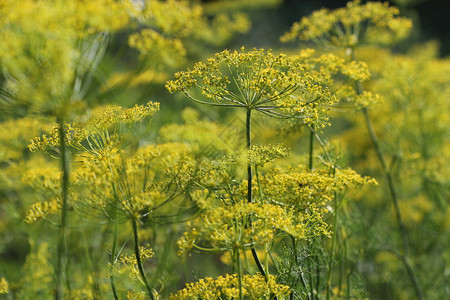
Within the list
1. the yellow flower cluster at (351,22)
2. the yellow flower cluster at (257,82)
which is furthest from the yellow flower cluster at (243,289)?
the yellow flower cluster at (351,22)

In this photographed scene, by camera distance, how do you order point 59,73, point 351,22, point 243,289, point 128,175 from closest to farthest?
point 59,73 → point 243,289 → point 128,175 → point 351,22

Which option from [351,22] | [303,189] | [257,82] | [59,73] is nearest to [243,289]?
[303,189]

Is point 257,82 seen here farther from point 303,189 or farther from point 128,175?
point 128,175

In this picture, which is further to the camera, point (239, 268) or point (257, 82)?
point (257, 82)

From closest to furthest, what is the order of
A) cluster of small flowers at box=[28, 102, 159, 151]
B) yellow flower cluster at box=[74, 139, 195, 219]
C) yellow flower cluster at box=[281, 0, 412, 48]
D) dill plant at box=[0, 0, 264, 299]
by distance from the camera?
dill plant at box=[0, 0, 264, 299], yellow flower cluster at box=[74, 139, 195, 219], cluster of small flowers at box=[28, 102, 159, 151], yellow flower cluster at box=[281, 0, 412, 48]

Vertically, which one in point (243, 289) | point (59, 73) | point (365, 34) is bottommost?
point (243, 289)

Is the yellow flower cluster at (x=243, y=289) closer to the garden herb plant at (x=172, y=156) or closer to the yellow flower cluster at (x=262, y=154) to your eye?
the garden herb plant at (x=172, y=156)

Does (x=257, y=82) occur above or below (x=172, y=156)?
above

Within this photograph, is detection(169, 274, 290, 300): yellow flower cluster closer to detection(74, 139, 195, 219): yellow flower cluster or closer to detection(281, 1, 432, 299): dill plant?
detection(74, 139, 195, 219): yellow flower cluster

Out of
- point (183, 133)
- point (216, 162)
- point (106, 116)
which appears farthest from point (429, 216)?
point (106, 116)

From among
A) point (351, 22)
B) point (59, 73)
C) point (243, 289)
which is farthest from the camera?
point (351, 22)

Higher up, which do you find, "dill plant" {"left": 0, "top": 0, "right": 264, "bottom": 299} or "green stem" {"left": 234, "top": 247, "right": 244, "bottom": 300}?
"dill plant" {"left": 0, "top": 0, "right": 264, "bottom": 299}

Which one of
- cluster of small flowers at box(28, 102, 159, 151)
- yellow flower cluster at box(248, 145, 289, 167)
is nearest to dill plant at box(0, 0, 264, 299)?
cluster of small flowers at box(28, 102, 159, 151)

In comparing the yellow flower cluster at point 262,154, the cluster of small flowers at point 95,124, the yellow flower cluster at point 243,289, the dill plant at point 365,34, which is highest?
the dill plant at point 365,34
